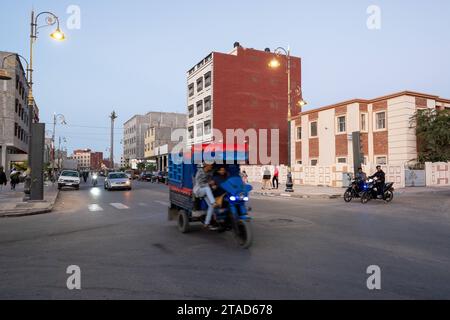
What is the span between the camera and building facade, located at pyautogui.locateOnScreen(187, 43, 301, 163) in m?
48.0

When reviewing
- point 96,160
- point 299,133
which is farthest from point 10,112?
point 96,160

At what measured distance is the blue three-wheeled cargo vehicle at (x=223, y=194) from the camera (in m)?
7.45

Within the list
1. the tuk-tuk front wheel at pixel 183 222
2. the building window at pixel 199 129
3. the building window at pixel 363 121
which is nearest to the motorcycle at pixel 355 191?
the tuk-tuk front wheel at pixel 183 222

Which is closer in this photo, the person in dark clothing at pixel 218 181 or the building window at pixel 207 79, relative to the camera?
the person in dark clothing at pixel 218 181

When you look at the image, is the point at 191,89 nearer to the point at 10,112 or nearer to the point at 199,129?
the point at 199,129

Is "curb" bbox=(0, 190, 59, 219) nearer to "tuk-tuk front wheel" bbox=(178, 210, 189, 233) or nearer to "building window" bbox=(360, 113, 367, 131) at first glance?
"tuk-tuk front wheel" bbox=(178, 210, 189, 233)

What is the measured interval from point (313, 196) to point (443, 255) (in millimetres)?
13898

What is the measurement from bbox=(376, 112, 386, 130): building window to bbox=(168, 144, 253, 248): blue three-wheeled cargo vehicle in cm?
2549

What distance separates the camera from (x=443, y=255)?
658 cm

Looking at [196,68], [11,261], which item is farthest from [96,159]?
[11,261]

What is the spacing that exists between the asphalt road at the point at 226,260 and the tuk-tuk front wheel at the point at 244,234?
25 cm

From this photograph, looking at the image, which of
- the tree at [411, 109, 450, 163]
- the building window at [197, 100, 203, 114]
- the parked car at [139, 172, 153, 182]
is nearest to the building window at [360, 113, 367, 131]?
the tree at [411, 109, 450, 163]

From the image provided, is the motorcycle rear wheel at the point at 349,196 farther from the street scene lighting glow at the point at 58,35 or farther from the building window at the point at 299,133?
the building window at the point at 299,133
